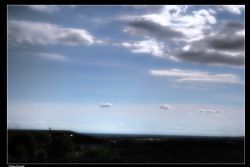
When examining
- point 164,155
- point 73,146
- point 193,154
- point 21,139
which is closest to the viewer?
point 21,139

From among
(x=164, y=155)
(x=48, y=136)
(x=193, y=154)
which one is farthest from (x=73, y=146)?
(x=193, y=154)

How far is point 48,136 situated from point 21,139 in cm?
610

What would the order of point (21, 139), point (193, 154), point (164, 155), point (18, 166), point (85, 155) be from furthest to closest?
point (193, 154), point (164, 155), point (85, 155), point (21, 139), point (18, 166)

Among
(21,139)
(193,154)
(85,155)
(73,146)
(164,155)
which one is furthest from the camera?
(193,154)

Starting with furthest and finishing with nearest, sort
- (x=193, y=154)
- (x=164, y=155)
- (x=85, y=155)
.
A: (x=193, y=154), (x=164, y=155), (x=85, y=155)
